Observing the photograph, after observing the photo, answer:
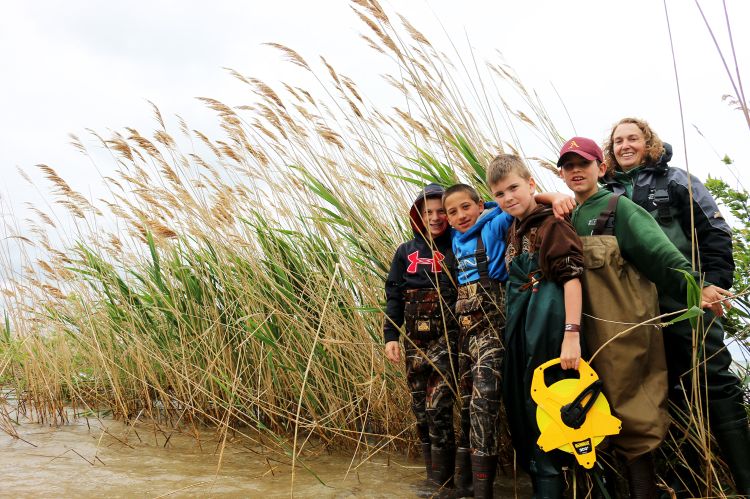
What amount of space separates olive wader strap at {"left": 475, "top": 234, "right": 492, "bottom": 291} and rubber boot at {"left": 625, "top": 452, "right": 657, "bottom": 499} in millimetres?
881

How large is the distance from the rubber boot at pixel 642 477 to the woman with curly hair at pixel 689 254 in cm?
18

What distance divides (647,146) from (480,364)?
1296 millimetres

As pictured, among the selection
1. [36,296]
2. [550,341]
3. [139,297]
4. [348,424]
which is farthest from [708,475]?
[36,296]

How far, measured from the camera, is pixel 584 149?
2.27 metres

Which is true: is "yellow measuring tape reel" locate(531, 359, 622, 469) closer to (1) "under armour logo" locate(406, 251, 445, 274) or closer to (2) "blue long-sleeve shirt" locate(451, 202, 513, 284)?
(2) "blue long-sleeve shirt" locate(451, 202, 513, 284)

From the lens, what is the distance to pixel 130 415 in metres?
3.98

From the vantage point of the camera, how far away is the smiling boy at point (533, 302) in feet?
6.82

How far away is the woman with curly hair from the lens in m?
2.14

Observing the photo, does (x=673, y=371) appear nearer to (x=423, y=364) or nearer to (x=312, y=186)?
(x=423, y=364)

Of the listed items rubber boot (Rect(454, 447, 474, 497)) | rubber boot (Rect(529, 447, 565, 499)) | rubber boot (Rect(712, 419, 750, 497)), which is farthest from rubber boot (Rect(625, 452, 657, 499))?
rubber boot (Rect(454, 447, 474, 497))

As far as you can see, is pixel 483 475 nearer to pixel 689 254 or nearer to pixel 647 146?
pixel 689 254

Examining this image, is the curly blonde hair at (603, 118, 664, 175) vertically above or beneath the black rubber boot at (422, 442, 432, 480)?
above

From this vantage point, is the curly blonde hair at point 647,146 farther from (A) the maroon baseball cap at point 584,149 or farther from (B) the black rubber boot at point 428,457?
(B) the black rubber boot at point 428,457

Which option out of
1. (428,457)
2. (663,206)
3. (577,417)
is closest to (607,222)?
(663,206)
